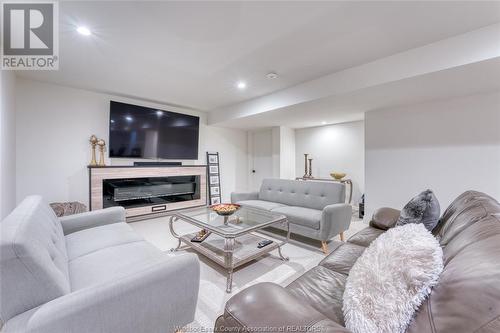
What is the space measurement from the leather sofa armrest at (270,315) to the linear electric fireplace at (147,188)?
3533 millimetres

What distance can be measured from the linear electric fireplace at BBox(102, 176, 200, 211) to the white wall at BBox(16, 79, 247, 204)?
1.27ft

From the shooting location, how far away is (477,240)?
2.68 feet

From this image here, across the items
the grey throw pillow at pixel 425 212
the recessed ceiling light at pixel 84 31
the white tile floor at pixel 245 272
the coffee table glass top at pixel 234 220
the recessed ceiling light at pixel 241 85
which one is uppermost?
the recessed ceiling light at pixel 241 85

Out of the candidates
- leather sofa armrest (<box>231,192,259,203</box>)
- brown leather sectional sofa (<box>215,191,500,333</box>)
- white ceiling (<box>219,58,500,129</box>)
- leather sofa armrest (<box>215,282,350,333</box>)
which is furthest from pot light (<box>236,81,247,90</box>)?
leather sofa armrest (<box>215,282,350,333</box>)

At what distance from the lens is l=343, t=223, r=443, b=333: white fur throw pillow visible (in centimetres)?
70

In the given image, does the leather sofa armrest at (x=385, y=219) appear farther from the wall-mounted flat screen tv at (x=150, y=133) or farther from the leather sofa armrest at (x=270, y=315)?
the wall-mounted flat screen tv at (x=150, y=133)

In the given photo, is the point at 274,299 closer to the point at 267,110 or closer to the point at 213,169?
the point at 267,110

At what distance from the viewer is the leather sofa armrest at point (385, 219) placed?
82.8 inches

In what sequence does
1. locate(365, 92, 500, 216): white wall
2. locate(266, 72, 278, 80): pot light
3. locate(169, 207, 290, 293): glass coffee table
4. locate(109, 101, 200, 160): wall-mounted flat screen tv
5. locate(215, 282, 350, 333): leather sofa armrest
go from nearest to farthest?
locate(215, 282, 350, 333): leather sofa armrest < locate(169, 207, 290, 293): glass coffee table < locate(365, 92, 500, 216): white wall < locate(266, 72, 278, 80): pot light < locate(109, 101, 200, 160): wall-mounted flat screen tv

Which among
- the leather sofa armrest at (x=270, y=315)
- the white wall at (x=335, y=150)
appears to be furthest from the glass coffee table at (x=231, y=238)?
the white wall at (x=335, y=150)

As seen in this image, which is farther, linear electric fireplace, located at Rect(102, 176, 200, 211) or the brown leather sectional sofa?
linear electric fireplace, located at Rect(102, 176, 200, 211)

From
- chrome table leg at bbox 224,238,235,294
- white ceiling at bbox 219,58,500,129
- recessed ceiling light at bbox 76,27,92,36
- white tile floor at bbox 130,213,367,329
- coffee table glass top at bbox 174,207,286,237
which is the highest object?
recessed ceiling light at bbox 76,27,92,36

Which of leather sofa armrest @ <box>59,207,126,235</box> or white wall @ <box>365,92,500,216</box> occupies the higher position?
white wall @ <box>365,92,500,216</box>

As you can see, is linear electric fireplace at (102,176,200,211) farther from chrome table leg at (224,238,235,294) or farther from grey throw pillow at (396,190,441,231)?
grey throw pillow at (396,190,441,231)
